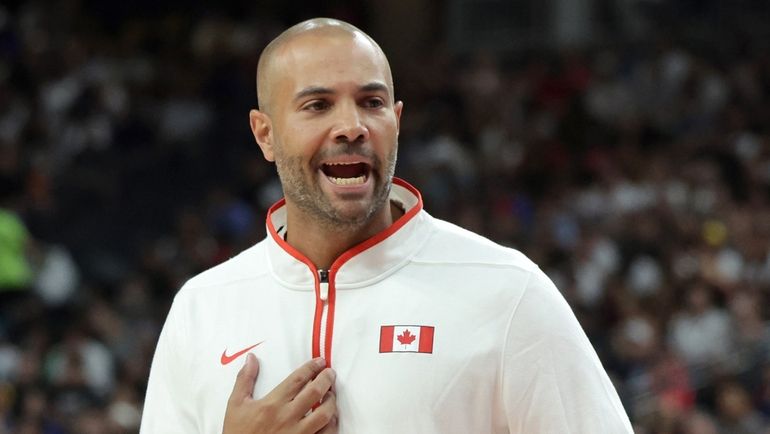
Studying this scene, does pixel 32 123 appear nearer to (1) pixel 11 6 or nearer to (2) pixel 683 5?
(1) pixel 11 6

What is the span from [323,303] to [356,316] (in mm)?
93

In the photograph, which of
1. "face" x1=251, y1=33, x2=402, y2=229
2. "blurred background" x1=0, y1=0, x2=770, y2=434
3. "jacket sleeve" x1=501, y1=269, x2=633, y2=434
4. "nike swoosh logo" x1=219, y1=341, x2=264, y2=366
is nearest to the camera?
"jacket sleeve" x1=501, y1=269, x2=633, y2=434

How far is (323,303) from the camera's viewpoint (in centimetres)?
290

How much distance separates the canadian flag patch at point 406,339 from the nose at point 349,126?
0.41 metres

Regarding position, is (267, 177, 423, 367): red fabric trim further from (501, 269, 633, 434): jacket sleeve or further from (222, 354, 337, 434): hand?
(501, 269, 633, 434): jacket sleeve

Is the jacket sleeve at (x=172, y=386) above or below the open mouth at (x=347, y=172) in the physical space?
below

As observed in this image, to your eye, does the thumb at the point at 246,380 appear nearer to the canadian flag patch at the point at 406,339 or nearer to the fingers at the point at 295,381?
the fingers at the point at 295,381

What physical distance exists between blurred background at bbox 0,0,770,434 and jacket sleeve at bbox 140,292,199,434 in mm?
5525

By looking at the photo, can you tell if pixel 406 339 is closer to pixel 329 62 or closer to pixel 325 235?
pixel 325 235

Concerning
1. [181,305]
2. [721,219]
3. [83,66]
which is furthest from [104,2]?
[181,305]

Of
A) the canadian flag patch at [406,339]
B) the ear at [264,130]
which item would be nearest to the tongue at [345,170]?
the ear at [264,130]

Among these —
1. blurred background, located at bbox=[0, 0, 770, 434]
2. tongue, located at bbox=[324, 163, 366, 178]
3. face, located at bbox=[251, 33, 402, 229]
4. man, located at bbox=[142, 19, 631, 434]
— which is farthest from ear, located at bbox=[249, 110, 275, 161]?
blurred background, located at bbox=[0, 0, 770, 434]

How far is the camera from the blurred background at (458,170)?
9.27m

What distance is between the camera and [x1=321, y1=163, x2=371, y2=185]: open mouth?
9.20ft
